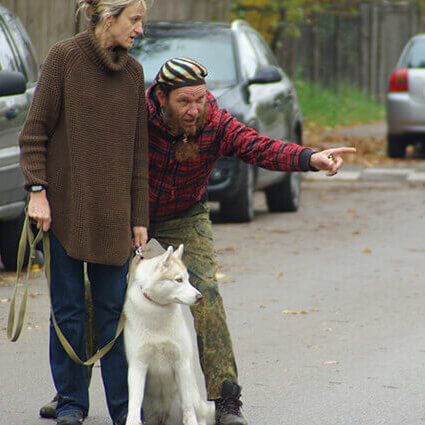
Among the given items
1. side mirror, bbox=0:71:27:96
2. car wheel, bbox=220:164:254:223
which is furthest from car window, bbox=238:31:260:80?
side mirror, bbox=0:71:27:96

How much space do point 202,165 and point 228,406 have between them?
3.51ft

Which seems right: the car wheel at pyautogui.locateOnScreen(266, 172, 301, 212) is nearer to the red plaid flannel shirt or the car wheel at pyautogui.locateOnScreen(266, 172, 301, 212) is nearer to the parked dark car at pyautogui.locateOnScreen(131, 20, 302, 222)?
the parked dark car at pyautogui.locateOnScreen(131, 20, 302, 222)

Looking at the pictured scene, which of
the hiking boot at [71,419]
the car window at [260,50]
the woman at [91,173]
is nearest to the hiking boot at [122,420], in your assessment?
the woman at [91,173]

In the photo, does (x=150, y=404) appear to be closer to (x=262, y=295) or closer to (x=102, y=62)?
(x=102, y=62)

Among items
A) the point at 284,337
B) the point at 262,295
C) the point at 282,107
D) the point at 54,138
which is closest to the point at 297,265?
the point at 262,295

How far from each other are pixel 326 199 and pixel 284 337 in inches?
257

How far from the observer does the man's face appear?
4.21 meters

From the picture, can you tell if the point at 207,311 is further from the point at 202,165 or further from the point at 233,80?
the point at 233,80

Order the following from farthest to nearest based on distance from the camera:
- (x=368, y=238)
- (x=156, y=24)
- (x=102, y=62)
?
(x=156, y=24) → (x=368, y=238) → (x=102, y=62)

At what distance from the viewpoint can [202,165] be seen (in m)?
4.48

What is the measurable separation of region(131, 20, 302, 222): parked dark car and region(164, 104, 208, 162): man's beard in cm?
503

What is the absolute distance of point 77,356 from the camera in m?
4.31

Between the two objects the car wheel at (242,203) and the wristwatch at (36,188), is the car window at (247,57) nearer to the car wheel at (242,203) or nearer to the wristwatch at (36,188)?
the car wheel at (242,203)

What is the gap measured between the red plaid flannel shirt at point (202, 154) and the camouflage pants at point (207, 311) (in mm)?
131
